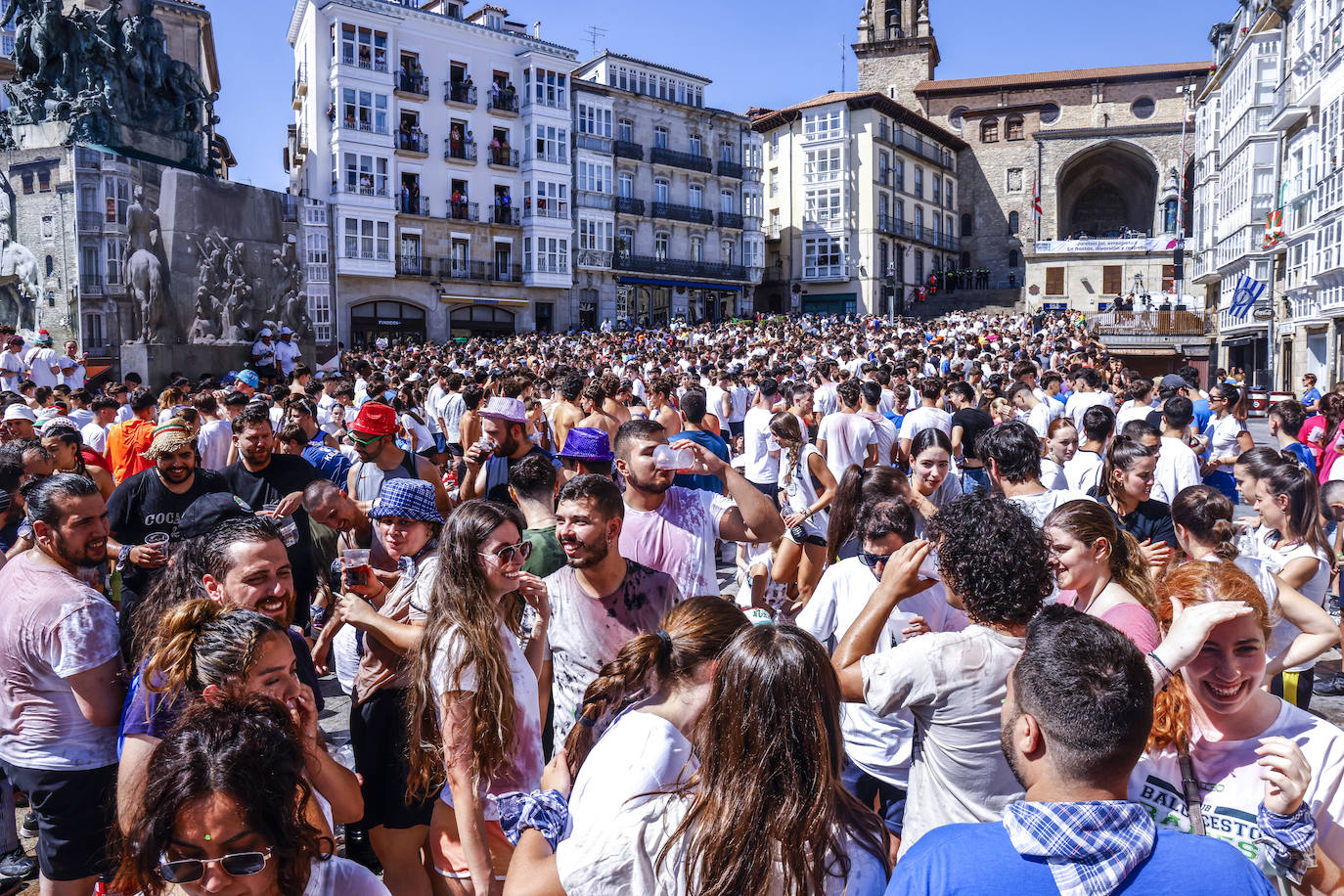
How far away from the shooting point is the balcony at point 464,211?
127ft

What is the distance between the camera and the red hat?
5484 mm

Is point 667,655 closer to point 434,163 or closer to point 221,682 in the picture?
point 221,682

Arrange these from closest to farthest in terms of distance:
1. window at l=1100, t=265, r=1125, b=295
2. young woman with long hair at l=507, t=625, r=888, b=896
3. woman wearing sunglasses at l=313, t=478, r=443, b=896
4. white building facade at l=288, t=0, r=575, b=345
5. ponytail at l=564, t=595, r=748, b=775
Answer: young woman with long hair at l=507, t=625, r=888, b=896, ponytail at l=564, t=595, r=748, b=775, woman wearing sunglasses at l=313, t=478, r=443, b=896, white building facade at l=288, t=0, r=575, b=345, window at l=1100, t=265, r=1125, b=295

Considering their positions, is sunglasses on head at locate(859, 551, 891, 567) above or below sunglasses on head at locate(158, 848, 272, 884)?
above

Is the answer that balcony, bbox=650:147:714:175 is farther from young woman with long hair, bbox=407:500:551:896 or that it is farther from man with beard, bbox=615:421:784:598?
young woman with long hair, bbox=407:500:551:896

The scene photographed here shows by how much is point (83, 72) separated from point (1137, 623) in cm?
1933

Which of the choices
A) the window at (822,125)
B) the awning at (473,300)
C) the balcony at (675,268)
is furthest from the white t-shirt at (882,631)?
the window at (822,125)

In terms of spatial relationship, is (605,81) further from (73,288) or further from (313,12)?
(73,288)

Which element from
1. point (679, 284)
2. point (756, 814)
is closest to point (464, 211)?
point (679, 284)

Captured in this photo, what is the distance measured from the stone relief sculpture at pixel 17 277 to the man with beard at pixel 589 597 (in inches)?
656

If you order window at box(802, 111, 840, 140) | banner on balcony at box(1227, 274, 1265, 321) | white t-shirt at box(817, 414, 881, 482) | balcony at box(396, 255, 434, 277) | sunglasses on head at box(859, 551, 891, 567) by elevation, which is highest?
window at box(802, 111, 840, 140)

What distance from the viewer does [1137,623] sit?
2973 mm

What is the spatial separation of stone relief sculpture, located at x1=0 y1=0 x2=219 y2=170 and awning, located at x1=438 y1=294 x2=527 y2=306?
67.1 feet

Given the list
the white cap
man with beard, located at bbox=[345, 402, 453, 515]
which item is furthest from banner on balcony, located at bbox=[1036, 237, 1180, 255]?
man with beard, located at bbox=[345, 402, 453, 515]
